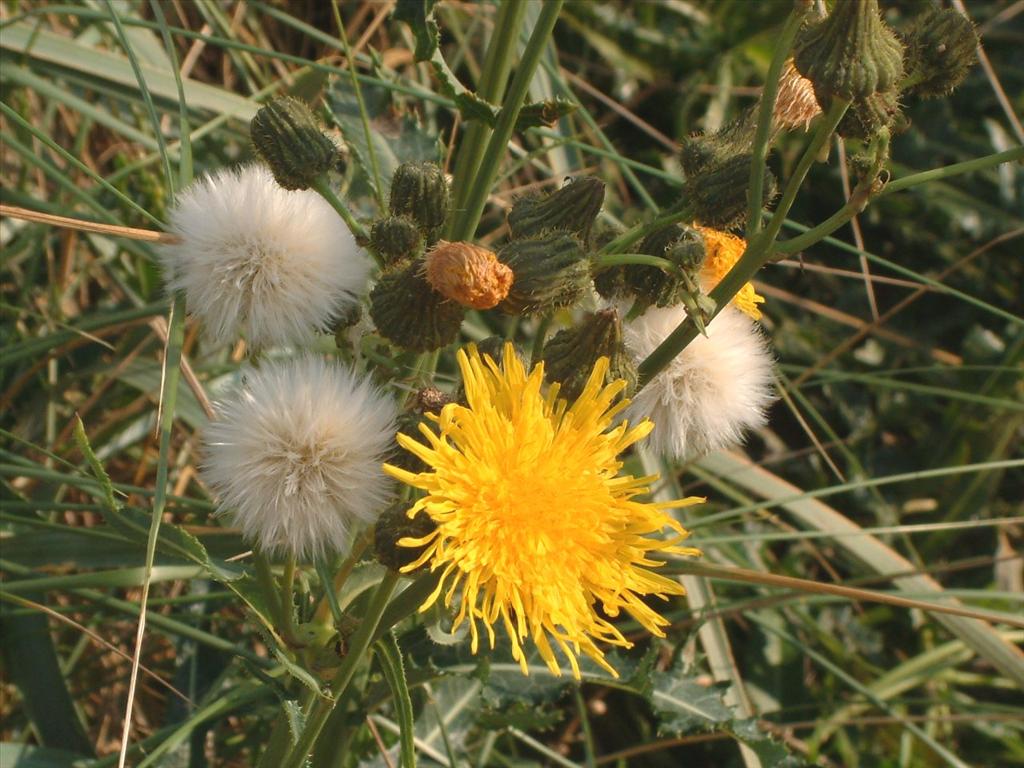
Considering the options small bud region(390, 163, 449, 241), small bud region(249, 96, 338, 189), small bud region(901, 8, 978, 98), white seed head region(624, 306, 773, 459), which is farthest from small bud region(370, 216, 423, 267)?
small bud region(901, 8, 978, 98)

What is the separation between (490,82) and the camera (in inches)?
68.9

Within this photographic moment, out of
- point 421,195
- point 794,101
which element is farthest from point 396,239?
point 794,101

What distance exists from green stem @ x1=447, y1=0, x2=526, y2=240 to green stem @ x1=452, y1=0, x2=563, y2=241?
18 mm

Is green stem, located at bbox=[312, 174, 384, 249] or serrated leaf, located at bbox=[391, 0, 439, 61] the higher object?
serrated leaf, located at bbox=[391, 0, 439, 61]

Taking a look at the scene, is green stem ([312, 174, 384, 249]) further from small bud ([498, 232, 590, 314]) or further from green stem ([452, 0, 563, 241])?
small bud ([498, 232, 590, 314])

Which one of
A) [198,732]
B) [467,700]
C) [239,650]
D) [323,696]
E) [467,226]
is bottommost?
[198,732]

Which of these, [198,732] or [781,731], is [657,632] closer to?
[198,732]

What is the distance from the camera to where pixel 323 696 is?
1.44 metres

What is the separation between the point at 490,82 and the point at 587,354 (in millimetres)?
543

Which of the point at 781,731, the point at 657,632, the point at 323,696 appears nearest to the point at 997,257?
the point at 781,731

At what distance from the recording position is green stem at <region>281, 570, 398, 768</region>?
1.49 metres

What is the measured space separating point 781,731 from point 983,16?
8.54 feet

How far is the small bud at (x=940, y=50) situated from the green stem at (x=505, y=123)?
22.1 inches

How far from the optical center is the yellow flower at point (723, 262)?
5.73 ft
